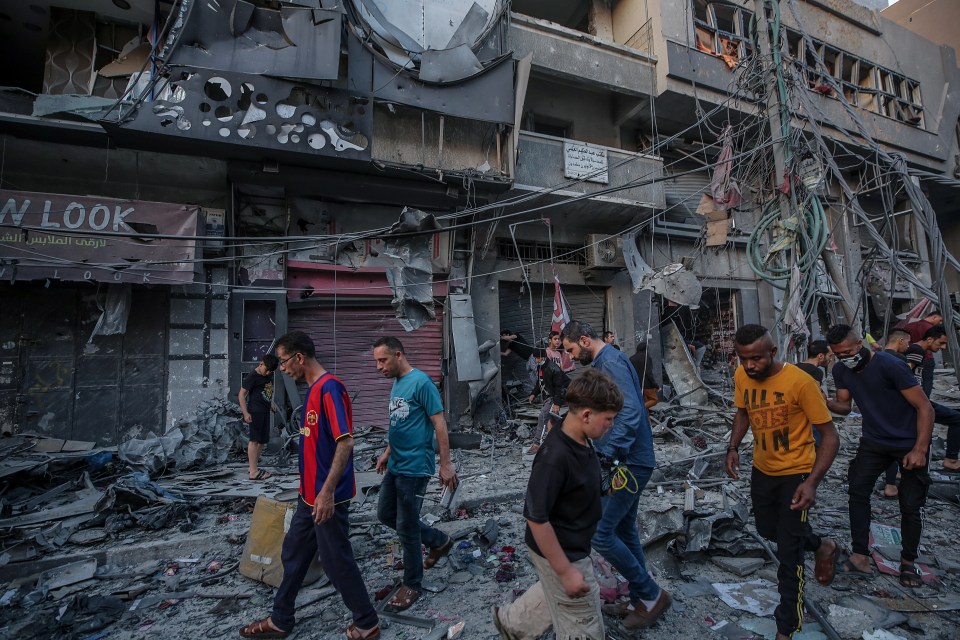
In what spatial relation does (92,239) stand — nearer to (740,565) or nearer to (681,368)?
(740,565)

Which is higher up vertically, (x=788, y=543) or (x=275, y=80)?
(x=275, y=80)

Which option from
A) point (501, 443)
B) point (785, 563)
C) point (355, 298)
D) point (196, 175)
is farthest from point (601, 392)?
point (196, 175)

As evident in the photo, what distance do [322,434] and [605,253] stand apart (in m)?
9.71

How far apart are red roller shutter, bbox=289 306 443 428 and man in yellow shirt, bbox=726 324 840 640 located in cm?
750

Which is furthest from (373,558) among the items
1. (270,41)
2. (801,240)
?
(270,41)

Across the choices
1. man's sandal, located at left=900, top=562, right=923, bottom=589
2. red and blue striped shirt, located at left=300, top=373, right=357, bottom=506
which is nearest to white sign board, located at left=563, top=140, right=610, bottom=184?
man's sandal, located at left=900, top=562, right=923, bottom=589

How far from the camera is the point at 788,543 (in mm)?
2613

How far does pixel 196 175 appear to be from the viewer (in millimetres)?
8133

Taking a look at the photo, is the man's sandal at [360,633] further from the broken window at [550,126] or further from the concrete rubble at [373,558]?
the broken window at [550,126]


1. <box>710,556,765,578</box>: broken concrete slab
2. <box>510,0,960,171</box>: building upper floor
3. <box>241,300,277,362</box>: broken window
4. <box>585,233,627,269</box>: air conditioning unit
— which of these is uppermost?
<box>510,0,960,171</box>: building upper floor

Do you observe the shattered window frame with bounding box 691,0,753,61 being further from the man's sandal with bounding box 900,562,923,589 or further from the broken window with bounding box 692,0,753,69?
the man's sandal with bounding box 900,562,923,589

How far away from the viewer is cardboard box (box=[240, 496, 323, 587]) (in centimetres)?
363

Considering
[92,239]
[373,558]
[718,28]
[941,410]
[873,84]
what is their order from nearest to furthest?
[373,558], [941,410], [92,239], [718,28], [873,84]

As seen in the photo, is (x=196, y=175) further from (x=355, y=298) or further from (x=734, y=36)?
(x=734, y=36)
